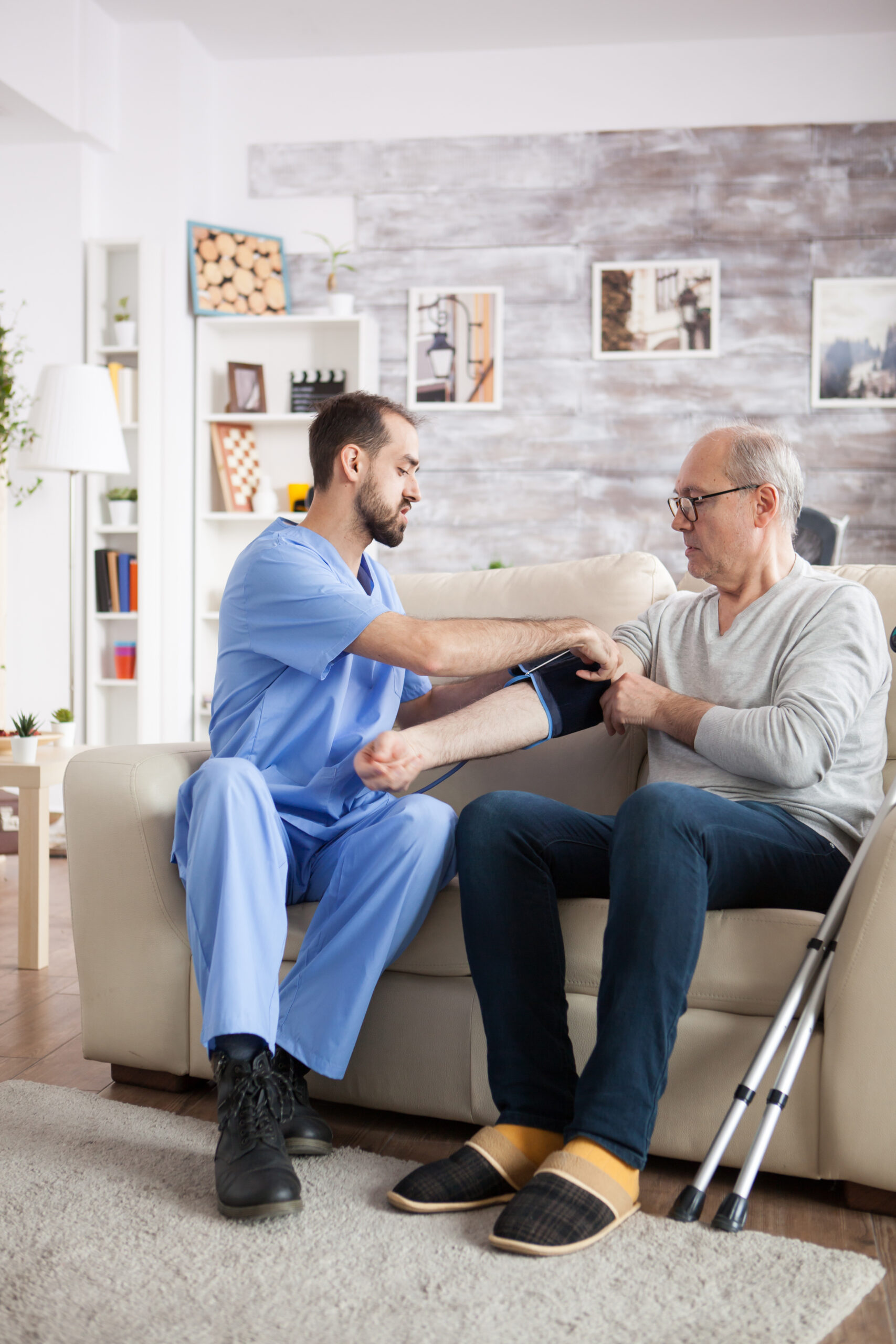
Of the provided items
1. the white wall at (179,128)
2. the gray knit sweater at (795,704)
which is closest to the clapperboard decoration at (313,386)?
the white wall at (179,128)

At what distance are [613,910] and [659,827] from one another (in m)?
0.12

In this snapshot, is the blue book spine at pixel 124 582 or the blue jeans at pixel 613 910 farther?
the blue book spine at pixel 124 582

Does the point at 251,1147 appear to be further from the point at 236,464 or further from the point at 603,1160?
the point at 236,464

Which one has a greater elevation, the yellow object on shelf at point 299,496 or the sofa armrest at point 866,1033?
the yellow object on shelf at point 299,496

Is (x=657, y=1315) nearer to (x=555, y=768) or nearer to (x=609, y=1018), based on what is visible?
(x=609, y=1018)

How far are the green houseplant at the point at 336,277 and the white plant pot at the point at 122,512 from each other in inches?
44.4

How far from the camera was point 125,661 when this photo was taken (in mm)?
4453

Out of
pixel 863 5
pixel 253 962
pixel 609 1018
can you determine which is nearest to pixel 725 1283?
pixel 609 1018

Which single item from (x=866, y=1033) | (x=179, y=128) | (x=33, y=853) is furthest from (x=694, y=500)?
(x=179, y=128)

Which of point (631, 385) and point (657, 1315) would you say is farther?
point (631, 385)

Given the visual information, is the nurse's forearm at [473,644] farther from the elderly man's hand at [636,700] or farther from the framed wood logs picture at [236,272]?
the framed wood logs picture at [236,272]

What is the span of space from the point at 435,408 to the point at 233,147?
1.44 m

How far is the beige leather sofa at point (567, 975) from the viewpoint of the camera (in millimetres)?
1407

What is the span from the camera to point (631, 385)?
4406mm
